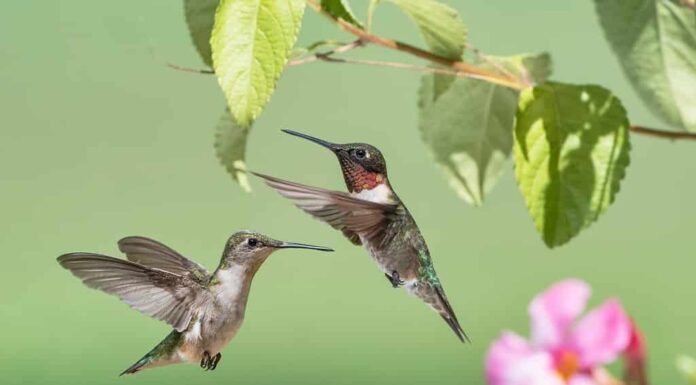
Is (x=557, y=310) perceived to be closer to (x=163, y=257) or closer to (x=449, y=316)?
(x=449, y=316)

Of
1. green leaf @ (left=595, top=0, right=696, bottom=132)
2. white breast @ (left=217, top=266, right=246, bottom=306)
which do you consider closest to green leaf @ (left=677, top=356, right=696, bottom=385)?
white breast @ (left=217, top=266, right=246, bottom=306)

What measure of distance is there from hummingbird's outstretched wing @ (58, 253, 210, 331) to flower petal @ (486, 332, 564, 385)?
30 centimetres

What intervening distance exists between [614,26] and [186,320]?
13.0 inches

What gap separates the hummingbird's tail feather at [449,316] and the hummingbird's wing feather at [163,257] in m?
0.14

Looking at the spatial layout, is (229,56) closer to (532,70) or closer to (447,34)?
(447,34)

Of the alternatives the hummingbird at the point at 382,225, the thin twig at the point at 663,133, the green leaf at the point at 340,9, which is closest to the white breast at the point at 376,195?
the hummingbird at the point at 382,225

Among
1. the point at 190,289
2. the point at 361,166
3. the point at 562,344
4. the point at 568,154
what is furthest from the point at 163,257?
the point at 562,344

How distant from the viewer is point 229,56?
0.52m

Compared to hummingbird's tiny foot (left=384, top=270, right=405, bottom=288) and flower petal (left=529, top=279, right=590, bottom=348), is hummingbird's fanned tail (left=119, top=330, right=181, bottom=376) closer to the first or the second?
hummingbird's tiny foot (left=384, top=270, right=405, bottom=288)

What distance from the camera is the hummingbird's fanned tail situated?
60 cm

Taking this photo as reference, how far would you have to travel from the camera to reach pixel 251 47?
1.71ft

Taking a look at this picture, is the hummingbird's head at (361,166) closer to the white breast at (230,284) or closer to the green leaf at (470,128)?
the white breast at (230,284)

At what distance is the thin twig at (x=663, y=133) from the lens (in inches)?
25.4

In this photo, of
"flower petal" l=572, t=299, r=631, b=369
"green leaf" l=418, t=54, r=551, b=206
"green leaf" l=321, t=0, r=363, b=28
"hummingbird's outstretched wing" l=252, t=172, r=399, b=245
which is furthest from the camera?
"green leaf" l=418, t=54, r=551, b=206
